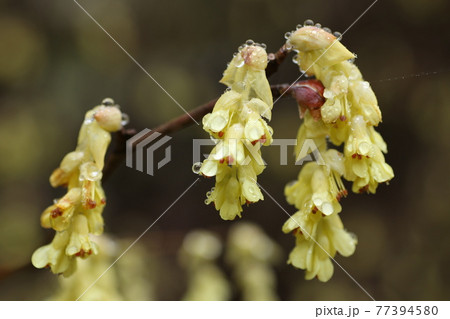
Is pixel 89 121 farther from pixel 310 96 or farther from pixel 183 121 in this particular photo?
pixel 310 96

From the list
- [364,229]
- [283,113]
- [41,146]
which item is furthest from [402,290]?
[41,146]

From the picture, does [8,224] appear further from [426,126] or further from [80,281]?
[426,126]

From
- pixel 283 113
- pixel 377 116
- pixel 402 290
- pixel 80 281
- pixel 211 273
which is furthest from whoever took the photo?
pixel 283 113

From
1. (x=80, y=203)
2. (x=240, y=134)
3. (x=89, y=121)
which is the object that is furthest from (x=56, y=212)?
(x=240, y=134)

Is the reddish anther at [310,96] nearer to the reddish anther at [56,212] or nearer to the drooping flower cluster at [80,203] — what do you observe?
the drooping flower cluster at [80,203]

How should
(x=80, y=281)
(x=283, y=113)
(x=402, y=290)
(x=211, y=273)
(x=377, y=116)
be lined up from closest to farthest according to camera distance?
1. (x=377, y=116)
2. (x=80, y=281)
3. (x=211, y=273)
4. (x=402, y=290)
5. (x=283, y=113)

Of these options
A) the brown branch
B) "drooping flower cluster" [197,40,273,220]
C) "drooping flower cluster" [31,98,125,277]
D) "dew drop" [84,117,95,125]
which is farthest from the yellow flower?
"dew drop" [84,117,95,125]

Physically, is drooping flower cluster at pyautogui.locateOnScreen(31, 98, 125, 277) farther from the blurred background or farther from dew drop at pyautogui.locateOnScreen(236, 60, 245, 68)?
the blurred background
